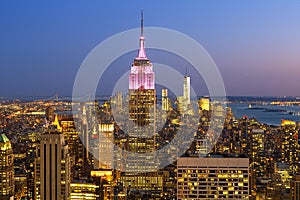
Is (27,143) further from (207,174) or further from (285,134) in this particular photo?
(285,134)

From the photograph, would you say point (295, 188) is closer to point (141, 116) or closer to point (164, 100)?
point (164, 100)

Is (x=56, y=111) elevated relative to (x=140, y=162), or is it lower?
elevated

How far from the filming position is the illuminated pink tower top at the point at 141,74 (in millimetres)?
9586

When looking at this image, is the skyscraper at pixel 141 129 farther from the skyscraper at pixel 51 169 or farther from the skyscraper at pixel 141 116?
the skyscraper at pixel 51 169

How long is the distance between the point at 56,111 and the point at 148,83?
8.21ft

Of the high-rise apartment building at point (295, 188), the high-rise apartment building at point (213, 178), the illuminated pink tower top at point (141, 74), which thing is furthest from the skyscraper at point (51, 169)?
the high-rise apartment building at point (295, 188)

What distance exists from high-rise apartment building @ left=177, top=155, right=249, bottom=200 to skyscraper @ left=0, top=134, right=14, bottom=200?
3.48 metres


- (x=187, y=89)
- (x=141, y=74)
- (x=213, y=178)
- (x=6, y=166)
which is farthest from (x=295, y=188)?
(x=6, y=166)

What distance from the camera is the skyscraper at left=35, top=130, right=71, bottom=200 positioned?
23.5 ft

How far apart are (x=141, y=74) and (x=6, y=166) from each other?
3.29 metres

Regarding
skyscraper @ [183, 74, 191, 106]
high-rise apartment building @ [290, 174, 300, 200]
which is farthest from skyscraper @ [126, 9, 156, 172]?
high-rise apartment building @ [290, 174, 300, 200]

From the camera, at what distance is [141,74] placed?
10562 millimetres

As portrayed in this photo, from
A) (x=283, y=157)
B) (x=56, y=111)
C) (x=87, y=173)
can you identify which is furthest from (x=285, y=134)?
(x=56, y=111)

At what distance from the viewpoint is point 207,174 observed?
6.22m
